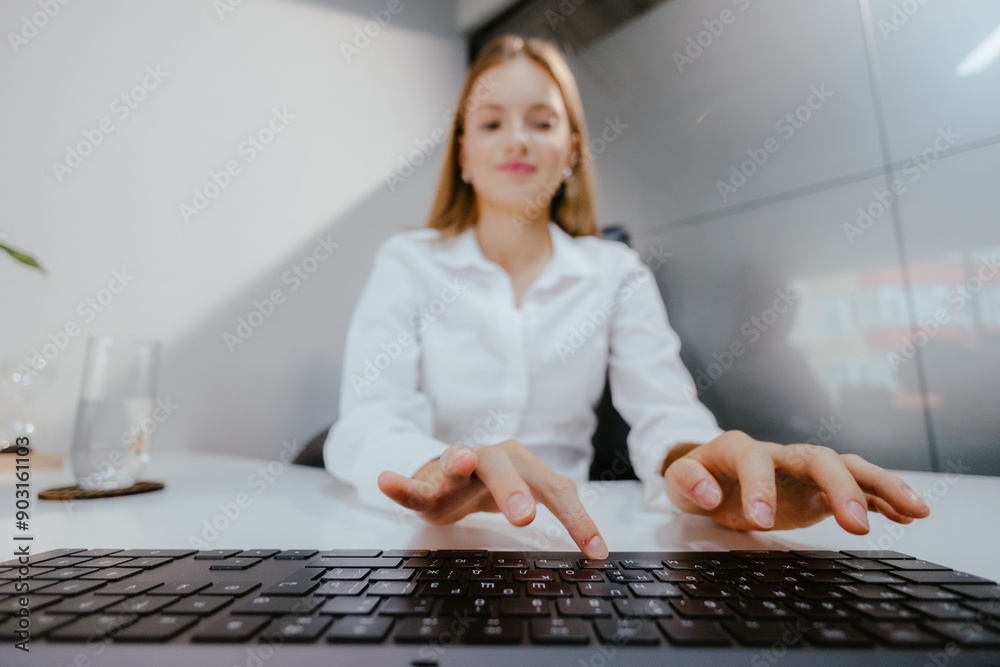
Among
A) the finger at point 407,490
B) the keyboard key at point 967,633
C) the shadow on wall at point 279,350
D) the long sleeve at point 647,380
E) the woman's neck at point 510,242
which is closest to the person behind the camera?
the keyboard key at point 967,633

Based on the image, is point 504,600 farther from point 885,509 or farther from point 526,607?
point 885,509

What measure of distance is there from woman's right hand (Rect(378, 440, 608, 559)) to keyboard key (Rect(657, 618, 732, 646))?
0.37ft

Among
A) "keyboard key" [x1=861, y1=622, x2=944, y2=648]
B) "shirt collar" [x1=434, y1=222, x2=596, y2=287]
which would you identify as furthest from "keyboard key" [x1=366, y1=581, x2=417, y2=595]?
"shirt collar" [x1=434, y1=222, x2=596, y2=287]

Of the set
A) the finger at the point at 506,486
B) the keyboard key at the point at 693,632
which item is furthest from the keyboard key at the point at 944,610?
the finger at the point at 506,486

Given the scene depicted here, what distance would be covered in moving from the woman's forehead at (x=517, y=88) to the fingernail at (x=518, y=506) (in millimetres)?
776

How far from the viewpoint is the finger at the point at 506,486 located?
1.15 feet

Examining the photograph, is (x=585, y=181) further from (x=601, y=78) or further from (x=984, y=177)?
(x=984, y=177)

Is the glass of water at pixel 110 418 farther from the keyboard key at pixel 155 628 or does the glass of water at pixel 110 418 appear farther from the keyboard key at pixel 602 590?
the keyboard key at pixel 602 590

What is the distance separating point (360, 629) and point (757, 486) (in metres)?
0.32

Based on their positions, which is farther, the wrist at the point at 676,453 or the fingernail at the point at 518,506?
the wrist at the point at 676,453

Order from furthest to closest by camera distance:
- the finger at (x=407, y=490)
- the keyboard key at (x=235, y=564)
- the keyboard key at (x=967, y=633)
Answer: the finger at (x=407, y=490) < the keyboard key at (x=235, y=564) < the keyboard key at (x=967, y=633)

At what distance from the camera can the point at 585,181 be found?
1114mm

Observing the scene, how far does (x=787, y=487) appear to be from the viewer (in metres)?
0.44

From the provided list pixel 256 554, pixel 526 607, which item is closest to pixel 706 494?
pixel 526 607
